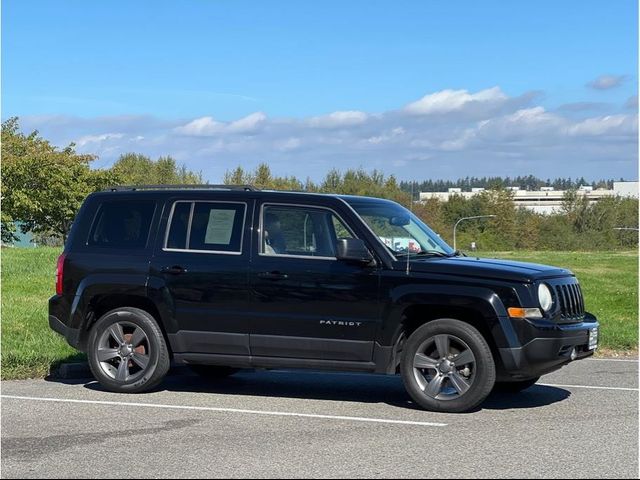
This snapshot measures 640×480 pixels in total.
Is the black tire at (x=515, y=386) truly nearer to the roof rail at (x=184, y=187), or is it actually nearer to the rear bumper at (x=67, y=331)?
the roof rail at (x=184, y=187)

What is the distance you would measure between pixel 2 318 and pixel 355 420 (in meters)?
7.89

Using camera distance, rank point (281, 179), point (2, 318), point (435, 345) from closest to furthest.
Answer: point (435, 345)
point (2, 318)
point (281, 179)

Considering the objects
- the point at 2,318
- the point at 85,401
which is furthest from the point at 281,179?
the point at 85,401

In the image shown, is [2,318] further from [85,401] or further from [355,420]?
[355,420]

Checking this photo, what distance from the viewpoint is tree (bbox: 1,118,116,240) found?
171ft

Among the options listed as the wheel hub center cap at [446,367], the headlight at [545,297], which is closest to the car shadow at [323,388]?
the wheel hub center cap at [446,367]

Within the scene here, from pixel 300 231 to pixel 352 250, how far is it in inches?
28.2

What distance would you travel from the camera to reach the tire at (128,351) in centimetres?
893

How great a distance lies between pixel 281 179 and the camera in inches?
1350

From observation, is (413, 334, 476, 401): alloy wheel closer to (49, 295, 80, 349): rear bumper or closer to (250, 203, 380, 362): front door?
(250, 203, 380, 362): front door

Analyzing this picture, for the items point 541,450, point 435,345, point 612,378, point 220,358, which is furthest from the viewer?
point 612,378

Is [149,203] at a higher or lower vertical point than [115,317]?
higher

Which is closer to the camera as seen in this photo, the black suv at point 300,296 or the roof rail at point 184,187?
the black suv at point 300,296

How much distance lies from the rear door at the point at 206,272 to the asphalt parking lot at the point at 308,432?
0.60m
